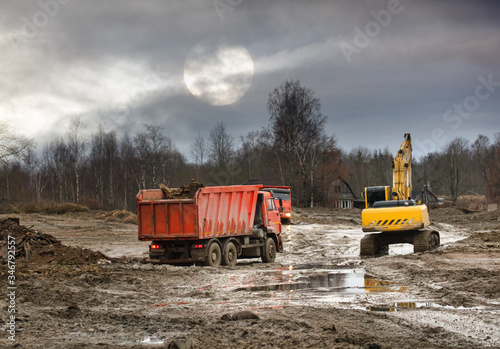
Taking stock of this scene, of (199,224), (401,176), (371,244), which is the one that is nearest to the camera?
(199,224)

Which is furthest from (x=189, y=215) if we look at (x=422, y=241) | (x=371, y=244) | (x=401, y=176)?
(x=401, y=176)

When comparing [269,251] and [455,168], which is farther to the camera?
[455,168]

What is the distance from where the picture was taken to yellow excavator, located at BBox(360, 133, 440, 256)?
757 inches

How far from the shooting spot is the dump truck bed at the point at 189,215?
50.5 feet

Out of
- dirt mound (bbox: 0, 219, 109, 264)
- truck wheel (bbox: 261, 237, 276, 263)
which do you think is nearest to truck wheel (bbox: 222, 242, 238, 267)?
truck wheel (bbox: 261, 237, 276, 263)

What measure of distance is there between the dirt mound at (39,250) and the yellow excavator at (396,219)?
32.7 ft

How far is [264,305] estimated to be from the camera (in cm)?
903

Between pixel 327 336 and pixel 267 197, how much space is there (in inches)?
491

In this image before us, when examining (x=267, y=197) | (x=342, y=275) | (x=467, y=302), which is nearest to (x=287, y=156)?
(x=267, y=197)

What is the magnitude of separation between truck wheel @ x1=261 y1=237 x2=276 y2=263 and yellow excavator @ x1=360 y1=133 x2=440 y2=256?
367 cm

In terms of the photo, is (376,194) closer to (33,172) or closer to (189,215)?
(189,215)

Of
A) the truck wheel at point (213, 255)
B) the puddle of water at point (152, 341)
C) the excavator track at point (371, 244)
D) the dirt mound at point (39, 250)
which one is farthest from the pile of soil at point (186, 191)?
the puddle of water at point (152, 341)

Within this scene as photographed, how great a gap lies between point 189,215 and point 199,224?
40 centimetres

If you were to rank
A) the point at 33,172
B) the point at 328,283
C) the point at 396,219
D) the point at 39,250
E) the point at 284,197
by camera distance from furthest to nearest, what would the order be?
the point at 33,172 → the point at 284,197 → the point at 396,219 → the point at 39,250 → the point at 328,283
